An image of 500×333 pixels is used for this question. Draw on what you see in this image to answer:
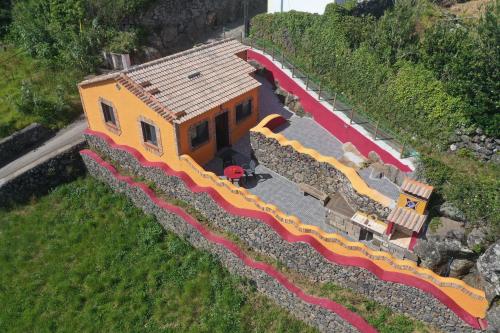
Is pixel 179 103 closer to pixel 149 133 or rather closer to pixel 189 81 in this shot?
pixel 189 81

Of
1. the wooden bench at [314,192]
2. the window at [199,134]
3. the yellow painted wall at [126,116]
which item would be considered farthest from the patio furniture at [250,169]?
the yellow painted wall at [126,116]

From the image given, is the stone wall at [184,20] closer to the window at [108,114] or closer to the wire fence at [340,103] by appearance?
the wire fence at [340,103]

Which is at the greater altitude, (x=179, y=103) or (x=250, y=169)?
(x=179, y=103)

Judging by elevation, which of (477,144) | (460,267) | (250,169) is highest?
(477,144)

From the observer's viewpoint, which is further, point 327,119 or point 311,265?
point 327,119

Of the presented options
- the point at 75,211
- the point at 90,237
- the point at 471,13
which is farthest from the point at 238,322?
the point at 471,13

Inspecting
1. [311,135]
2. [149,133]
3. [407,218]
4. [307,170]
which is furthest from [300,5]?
[407,218]

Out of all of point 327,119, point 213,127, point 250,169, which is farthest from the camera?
point 327,119
